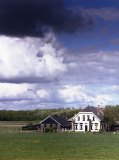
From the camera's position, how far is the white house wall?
13188 cm

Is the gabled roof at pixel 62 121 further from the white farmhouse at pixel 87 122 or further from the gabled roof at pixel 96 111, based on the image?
the gabled roof at pixel 96 111

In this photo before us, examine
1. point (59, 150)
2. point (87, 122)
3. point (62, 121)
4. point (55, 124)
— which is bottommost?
point (59, 150)

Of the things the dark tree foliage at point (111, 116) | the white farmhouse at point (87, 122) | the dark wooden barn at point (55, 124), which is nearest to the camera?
the white farmhouse at point (87, 122)

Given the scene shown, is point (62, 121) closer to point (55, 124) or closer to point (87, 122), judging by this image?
point (55, 124)

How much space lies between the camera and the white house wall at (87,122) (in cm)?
13188

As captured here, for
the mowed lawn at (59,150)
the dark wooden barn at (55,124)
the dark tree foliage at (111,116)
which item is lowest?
the mowed lawn at (59,150)

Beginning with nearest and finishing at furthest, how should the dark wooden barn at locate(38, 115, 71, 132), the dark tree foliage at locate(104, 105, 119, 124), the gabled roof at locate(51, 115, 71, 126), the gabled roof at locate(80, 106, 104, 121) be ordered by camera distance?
the dark wooden barn at locate(38, 115, 71, 132) → the gabled roof at locate(80, 106, 104, 121) → the gabled roof at locate(51, 115, 71, 126) → the dark tree foliage at locate(104, 105, 119, 124)

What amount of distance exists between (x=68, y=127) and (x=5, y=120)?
54.8 metres

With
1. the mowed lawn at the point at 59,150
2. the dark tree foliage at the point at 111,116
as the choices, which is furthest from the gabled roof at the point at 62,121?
the mowed lawn at the point at 59,150

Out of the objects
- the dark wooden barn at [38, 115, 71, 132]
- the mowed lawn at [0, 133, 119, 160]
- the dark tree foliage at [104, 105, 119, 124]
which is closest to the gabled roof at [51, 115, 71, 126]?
the dark wooden barn at [38, 115, 71, 132]

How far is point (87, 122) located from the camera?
13212 centimetres

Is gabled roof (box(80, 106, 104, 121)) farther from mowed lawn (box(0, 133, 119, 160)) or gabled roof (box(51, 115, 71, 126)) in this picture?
mowed lawn (box(0, 133, 119, 160))

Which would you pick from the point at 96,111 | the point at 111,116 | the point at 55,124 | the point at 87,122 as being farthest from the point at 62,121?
the point at 111,116

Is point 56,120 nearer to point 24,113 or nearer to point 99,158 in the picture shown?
point 24,113
